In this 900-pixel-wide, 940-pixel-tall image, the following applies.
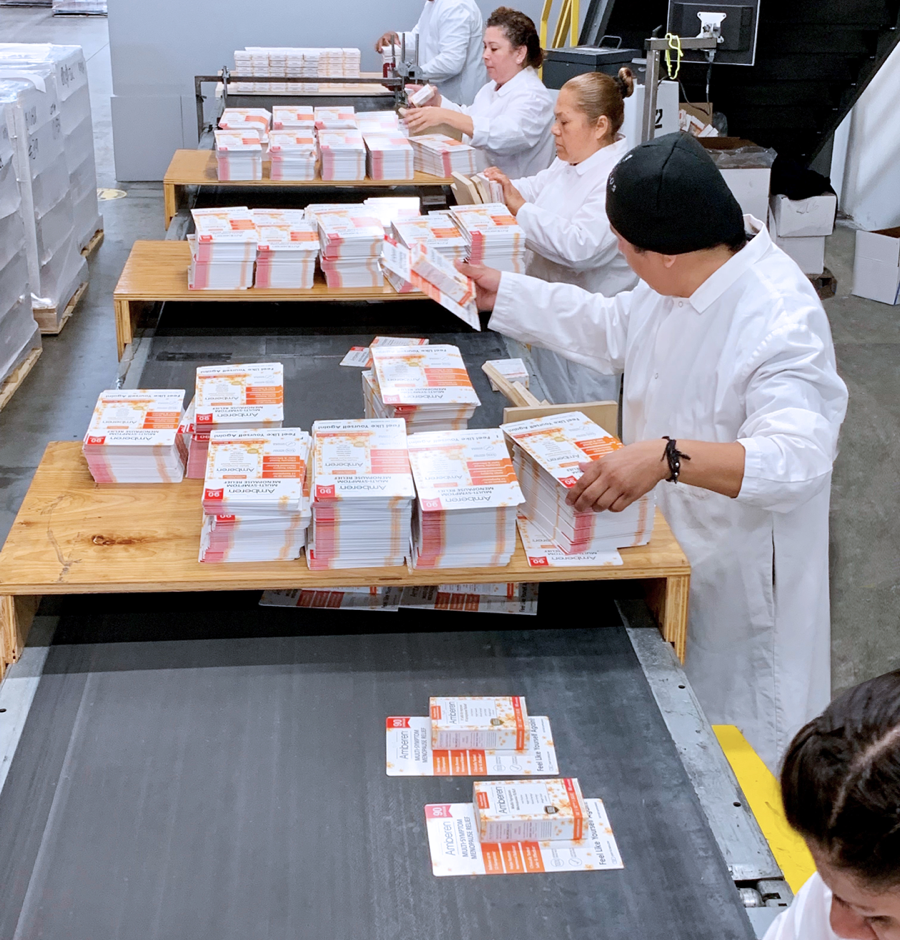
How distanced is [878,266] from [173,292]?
17.7ft

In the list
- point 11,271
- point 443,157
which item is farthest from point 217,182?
point 11,271

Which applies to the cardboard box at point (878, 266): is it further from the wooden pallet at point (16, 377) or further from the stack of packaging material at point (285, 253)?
the wooden pallet at point (16, 377)

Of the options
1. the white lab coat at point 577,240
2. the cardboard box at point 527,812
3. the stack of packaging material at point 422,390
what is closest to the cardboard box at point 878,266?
the white lab coat at point 577,240

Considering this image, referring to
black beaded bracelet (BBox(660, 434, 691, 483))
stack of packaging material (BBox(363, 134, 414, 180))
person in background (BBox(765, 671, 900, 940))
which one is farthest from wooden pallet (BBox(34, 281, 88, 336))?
person in background (BBox(765, 671, 900, 940))

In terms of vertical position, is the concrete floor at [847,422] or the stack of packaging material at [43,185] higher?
the stack of packaging material at [43,185]

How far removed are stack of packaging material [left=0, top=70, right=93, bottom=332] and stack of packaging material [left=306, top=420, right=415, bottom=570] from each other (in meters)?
4.46

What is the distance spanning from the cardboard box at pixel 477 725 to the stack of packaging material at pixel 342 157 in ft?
11.9

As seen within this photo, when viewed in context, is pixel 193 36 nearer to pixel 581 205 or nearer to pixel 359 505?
pixel 581 205

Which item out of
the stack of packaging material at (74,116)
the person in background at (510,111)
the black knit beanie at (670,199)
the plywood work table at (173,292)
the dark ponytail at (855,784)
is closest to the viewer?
the dark ponytail at (855,784)

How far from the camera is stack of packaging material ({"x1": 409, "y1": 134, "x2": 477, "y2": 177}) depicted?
5145 millimetres

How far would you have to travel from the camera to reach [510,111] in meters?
5.61

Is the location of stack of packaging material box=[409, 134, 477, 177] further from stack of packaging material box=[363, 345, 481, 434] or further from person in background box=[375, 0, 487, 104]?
person in background box=[375, 0, 487, 104]

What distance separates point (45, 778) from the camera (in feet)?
6.06

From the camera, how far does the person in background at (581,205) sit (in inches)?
164
